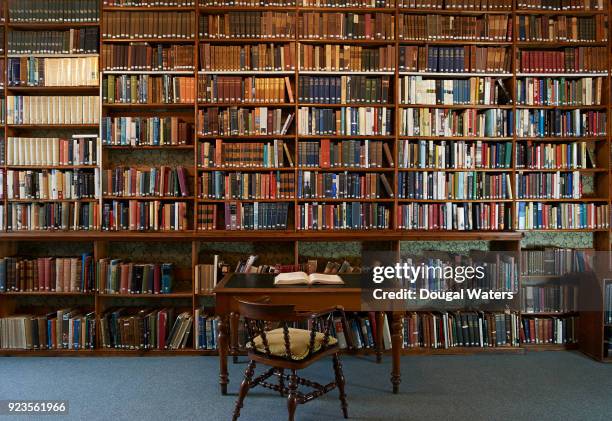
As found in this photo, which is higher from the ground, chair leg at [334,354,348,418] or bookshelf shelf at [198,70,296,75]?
bookshelf shelf at [198,70,296,75]

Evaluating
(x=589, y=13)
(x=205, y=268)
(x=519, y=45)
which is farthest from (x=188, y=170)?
(x=589, y=13)

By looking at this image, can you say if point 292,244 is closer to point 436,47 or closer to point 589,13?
point 436,47

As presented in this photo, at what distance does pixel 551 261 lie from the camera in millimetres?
4508

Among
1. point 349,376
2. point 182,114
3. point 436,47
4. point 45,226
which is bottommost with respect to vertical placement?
point 349,376

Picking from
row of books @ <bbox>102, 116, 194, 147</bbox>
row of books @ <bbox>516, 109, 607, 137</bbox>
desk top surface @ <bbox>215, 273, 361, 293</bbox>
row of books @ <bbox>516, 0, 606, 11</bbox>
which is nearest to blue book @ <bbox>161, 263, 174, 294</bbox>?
desk top surface @ <bbox>215, 273, 361, 293</bbox>

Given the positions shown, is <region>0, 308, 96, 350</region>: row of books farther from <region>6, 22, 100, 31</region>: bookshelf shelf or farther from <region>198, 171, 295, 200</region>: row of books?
<region>6, 22, 100, 31</region>: bookshelf shelf

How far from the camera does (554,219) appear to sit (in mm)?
4559

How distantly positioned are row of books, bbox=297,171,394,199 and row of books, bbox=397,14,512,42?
4.20 feet

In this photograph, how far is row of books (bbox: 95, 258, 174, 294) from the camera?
424cm

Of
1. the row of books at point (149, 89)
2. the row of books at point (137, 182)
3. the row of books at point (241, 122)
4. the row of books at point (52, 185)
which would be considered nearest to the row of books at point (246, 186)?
the row of books at point (137, 182)

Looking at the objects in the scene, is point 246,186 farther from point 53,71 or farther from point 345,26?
point 53,71

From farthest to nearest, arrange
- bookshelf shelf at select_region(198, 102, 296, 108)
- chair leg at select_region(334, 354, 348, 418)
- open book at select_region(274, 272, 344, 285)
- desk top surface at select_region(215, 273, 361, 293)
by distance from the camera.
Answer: bookshelf shelf at select_region(198, 102, 296, 108)
open book at select_region(274, 272, 344, 285)
desk top surface at select_region(215, 273, 361, 293)
chair leg at select_region(334, 354, 348, 418)

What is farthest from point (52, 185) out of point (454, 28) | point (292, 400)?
point (454, 28)

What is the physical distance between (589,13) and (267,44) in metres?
2.81
